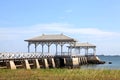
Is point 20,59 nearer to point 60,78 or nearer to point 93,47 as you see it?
point 60,78

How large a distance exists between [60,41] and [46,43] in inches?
119

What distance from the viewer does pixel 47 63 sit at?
6116cm

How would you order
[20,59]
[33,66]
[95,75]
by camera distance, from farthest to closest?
[33,66] < [20,59] < [95,75]

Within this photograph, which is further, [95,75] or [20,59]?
[20,59]

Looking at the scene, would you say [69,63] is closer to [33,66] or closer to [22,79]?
[33,66]

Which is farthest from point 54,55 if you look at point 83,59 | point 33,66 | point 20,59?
point 83,59

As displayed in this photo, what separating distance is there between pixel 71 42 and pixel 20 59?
1675cm

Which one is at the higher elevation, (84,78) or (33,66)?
(84,78)

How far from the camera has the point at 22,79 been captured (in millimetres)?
22094

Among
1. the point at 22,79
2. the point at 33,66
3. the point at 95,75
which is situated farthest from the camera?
the point at 33,66

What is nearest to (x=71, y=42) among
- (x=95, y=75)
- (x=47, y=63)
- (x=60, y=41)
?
(x=60, y=41)

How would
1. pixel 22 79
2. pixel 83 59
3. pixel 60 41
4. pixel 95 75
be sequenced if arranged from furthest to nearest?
pixel 83 59 < pixel 60 41 < pixel 95 75 < pixel 22 79

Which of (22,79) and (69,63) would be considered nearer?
(22,79)

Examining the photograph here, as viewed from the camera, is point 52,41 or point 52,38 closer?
point 52,41
